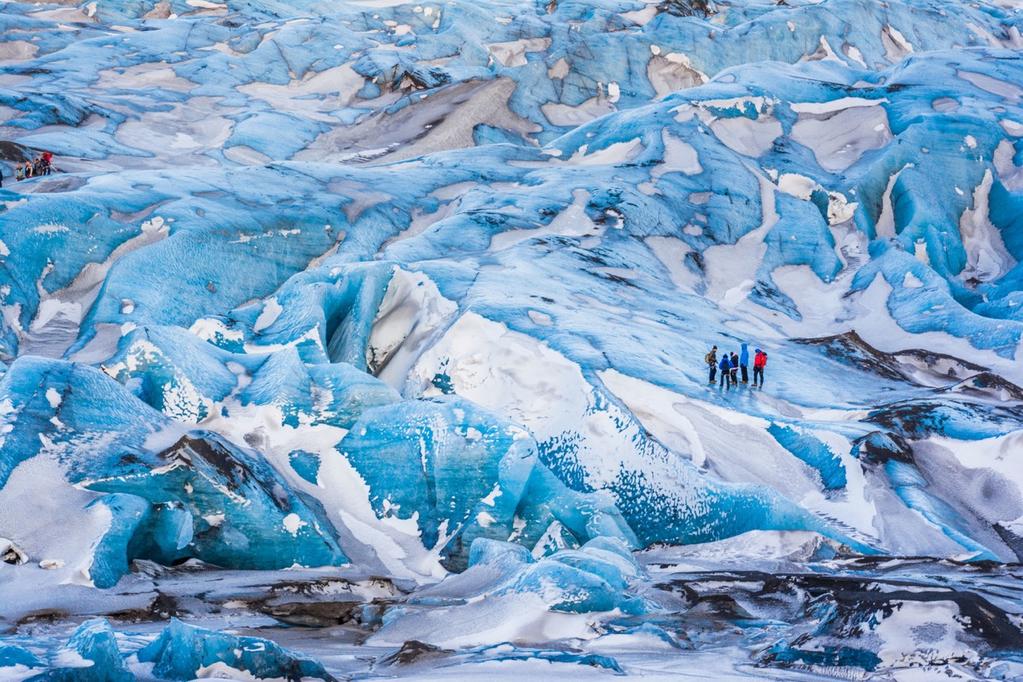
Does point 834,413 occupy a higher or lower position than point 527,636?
lower

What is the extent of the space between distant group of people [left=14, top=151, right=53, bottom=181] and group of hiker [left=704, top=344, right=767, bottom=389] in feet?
51.9

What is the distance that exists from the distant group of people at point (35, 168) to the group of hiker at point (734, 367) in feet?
51.9

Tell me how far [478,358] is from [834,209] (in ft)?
45.7

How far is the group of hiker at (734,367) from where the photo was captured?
21209 mm

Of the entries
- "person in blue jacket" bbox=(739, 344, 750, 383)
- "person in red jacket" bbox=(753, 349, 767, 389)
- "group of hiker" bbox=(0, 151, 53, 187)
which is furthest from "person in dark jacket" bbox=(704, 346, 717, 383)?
"group of hiker" bbox=(0, 151, 53, 187)

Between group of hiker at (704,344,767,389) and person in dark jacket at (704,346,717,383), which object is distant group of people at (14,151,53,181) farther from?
person in dark jacket at (704,346,717,383)

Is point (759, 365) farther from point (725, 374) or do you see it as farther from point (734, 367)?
point (725, 374)

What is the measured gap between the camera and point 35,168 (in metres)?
29.0

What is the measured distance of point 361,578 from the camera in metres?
15.7

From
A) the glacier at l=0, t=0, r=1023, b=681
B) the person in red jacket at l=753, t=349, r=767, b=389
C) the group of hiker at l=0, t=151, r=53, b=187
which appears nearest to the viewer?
the glacier at l=0, t=0, r=1023, b=681

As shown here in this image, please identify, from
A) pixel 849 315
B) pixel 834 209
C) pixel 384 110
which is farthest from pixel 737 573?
pixel 384 110

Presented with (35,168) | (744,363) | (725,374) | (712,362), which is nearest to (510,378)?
(712,362)

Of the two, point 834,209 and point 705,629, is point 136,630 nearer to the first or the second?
point 705,629

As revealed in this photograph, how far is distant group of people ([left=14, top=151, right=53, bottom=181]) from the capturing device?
2867 centimetres
